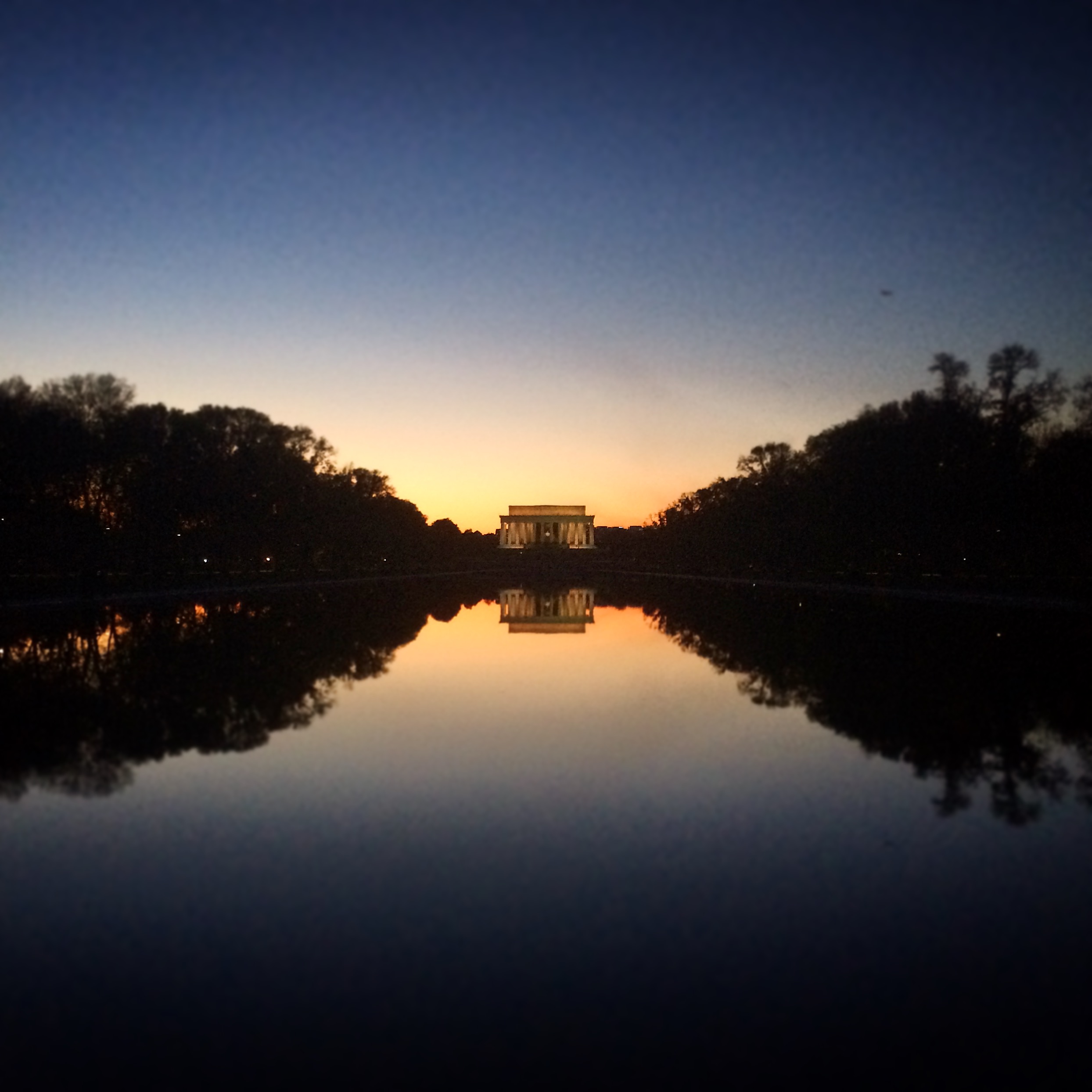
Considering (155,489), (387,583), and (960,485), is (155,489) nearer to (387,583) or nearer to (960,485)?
(387,583)

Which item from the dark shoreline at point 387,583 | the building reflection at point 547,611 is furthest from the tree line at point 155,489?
the building reflection at point 547,611

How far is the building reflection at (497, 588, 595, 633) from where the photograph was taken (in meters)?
30.6

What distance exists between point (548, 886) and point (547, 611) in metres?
33.0

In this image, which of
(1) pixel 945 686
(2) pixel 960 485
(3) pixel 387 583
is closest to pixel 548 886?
(1) pixel 945 686

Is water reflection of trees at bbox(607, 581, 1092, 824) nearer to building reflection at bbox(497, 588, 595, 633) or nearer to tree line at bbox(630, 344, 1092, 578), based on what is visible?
building reflection at bbox(497, 588, 595, 633)

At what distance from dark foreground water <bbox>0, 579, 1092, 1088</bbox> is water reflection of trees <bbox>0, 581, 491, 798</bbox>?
113mm

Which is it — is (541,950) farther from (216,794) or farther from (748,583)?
(748,583)

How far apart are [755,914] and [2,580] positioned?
41630 millimetres

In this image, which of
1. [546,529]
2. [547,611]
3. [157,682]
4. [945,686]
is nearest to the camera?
[945,686]

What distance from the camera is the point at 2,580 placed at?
4081cm

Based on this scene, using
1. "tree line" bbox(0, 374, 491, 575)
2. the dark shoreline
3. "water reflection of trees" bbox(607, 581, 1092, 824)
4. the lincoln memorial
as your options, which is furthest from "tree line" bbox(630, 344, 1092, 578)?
the lincoln memorial

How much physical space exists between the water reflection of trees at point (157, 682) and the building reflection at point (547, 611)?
348cm

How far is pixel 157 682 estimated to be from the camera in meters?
16.0

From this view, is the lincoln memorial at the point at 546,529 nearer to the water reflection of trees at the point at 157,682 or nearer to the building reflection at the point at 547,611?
the building reflection at the point at 547,611
